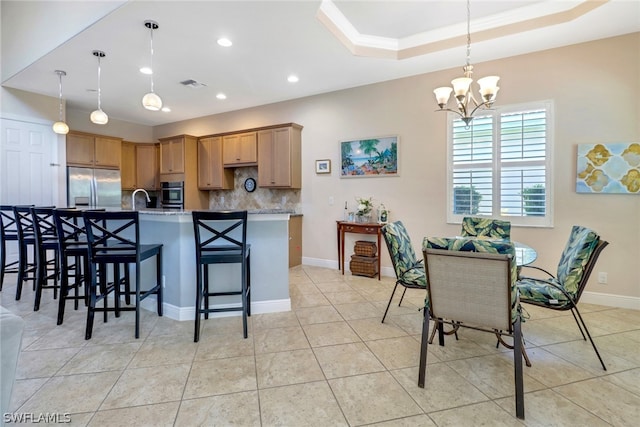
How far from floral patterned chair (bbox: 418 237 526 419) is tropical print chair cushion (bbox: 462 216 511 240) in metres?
Answer: 1.57

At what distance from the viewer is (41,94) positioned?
4.77 metres

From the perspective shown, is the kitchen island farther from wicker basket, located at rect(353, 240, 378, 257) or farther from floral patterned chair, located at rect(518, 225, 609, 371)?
floral patterned chair, located at rect(518, 225, 609, 371)

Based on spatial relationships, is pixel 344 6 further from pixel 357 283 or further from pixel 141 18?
pixel 357 283

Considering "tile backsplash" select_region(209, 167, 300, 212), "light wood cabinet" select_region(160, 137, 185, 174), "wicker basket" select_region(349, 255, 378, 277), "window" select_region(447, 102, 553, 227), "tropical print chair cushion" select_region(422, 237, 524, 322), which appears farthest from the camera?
"light wood cabinet" select_region(160, 137, 185, 174)

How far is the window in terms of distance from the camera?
3.42m

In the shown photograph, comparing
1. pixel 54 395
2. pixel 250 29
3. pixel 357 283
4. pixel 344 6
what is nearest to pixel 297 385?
pixel 54 395

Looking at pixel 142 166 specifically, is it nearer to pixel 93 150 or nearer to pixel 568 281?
pixel 93 150

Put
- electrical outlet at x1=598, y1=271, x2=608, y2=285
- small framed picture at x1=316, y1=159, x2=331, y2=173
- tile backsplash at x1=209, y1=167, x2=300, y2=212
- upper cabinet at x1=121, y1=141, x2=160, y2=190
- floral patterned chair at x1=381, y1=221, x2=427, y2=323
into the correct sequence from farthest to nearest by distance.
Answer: upper cabinet at x1=121, y1=141, x2=160, y2=190 → tile backsplash at x1=209, y1=167, x2=300, y2=212 → small framed picture at x1=316, y1=159, x2=331, y2=173 → electrical outlet at x1=598, y1=271, x2=608, y2=285 → floral patterned chair at x1=381, y1=221, x2=427, y2=323

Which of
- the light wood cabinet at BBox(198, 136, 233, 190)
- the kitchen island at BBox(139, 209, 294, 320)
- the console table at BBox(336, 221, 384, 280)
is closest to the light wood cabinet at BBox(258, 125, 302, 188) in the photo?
the light wood cabinet at BBox(198, 136, 233, 190)

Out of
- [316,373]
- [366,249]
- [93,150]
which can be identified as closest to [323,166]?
[366,249]

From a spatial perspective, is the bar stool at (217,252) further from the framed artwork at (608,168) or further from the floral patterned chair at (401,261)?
the framed artwork at (608,168)

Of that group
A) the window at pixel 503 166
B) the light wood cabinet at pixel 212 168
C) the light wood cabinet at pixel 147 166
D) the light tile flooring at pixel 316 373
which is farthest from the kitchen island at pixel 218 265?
the light wood cabinet at pixel 147 166

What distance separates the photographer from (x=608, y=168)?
311 centimetres

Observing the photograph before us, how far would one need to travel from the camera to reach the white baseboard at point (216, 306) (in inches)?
110
